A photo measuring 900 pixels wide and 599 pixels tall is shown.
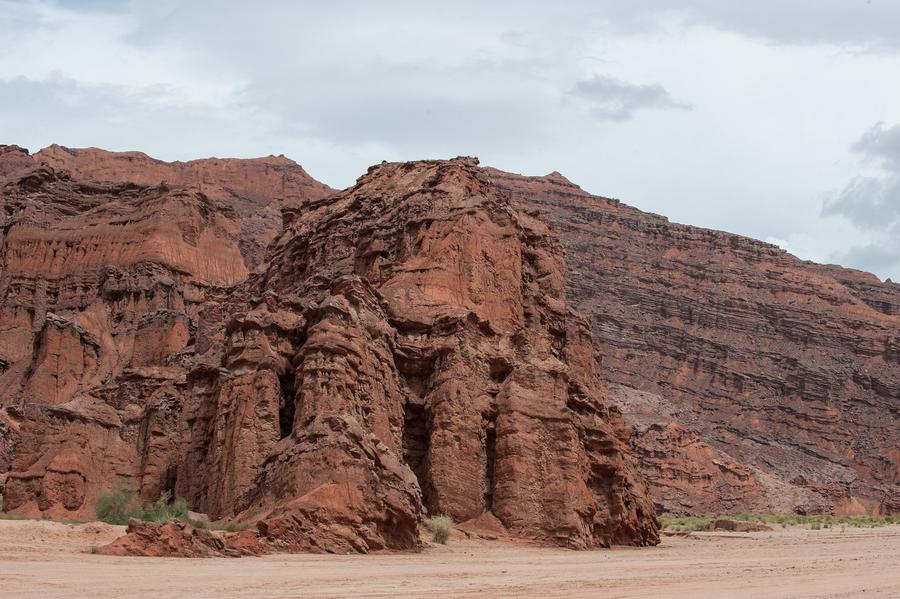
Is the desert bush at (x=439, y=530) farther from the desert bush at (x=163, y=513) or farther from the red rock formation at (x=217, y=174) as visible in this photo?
the red rock formation at (x=217, y=174)

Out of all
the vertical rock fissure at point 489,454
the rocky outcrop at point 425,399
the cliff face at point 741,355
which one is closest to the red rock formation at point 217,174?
the cliff face at point 741,355

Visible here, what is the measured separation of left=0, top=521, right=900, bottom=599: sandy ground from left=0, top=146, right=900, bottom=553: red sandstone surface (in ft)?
9.59

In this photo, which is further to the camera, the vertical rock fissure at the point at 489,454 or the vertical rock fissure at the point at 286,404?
the vertical rock fissure at the point at 489,454

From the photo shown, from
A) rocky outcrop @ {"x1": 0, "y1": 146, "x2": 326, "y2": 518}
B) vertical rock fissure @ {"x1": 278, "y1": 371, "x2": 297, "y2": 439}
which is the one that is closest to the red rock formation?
rocky outcrop @ {"x1": 0, "y1": 146, "x2": 326, "y2": 518}

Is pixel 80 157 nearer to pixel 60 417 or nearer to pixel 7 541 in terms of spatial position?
pixel 60 417

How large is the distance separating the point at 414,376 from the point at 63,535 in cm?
1580

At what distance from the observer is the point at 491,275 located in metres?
43.2

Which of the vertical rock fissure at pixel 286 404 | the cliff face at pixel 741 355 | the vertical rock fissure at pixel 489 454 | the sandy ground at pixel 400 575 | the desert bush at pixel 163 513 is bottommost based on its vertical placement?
the sandy ground at pixel 400 575

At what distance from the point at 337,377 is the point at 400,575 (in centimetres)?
1224

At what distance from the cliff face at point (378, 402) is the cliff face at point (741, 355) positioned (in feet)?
177

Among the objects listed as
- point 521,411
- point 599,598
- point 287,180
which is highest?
point 287,180

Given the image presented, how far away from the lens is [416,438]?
38.4 m

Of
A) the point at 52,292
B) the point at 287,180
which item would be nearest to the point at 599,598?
the point at 52,292

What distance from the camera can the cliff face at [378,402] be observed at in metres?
29.5
